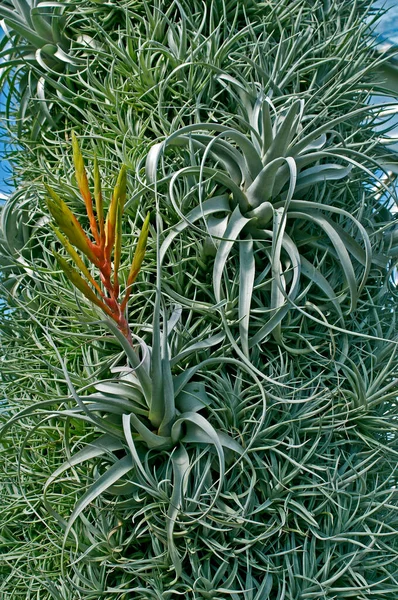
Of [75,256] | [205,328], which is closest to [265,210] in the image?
[205,328]

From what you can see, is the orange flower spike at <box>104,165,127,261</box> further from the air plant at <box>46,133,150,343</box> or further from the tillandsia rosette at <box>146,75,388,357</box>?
the tillandsia rosette at <box>146,75,388,357</box>

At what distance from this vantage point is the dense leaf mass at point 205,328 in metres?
0.68

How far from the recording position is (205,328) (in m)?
0.75

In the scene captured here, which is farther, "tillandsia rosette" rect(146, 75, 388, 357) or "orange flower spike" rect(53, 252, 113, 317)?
"tillandsia rosette" rect(146, 75, 388, 357)

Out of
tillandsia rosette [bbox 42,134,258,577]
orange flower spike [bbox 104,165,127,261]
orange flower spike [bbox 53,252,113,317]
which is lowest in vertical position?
tillandsia rosette [bbox 42,134,258,577]

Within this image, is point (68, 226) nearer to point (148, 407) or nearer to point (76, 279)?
point (76, 279)

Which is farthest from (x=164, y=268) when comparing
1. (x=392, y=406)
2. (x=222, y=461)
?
(x=392, y=406)

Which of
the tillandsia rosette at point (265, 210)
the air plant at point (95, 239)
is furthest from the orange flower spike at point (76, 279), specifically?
the tillandsia rosette at point (265, 210)

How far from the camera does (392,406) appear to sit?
0.84m

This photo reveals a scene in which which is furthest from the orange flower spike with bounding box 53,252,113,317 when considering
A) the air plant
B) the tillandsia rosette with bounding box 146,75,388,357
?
the tillandsia rosette with bounding box 146,75,388,357

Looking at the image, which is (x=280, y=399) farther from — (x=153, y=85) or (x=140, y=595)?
(x=153, y=85)

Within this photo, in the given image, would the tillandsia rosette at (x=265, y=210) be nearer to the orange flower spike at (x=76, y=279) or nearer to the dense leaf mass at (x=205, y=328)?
the dense leaf mass at (x=205, y=328)

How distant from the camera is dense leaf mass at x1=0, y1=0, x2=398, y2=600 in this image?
2.24 ft

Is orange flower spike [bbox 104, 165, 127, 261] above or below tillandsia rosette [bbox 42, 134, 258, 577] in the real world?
above
